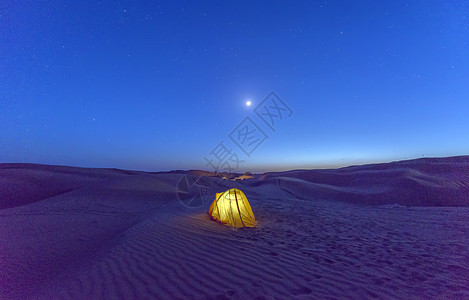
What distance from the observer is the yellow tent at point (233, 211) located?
6695 mm

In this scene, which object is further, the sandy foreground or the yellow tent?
the yellow tent

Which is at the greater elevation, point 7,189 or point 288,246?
point 7,189

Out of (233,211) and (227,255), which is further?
(233,211)

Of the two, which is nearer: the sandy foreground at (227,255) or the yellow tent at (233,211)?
the sandy foreground at (227,255)

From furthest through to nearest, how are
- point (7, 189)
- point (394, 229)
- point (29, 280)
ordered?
1. point (7, 189)
2. point (394, 229)
3. point (29, 280)

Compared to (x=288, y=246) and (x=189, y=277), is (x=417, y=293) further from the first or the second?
(x=189, y=277)

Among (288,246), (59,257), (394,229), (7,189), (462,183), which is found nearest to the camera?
(59,257)

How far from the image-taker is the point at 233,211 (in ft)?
22.3

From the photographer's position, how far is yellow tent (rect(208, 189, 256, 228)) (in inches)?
264

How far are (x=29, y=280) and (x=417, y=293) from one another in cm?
684

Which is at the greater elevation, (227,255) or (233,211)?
(233,211)

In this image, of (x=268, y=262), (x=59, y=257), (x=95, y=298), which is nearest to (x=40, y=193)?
(x=59, y=257)

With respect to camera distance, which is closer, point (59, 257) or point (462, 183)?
point (59, 257)

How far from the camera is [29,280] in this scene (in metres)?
3.59
